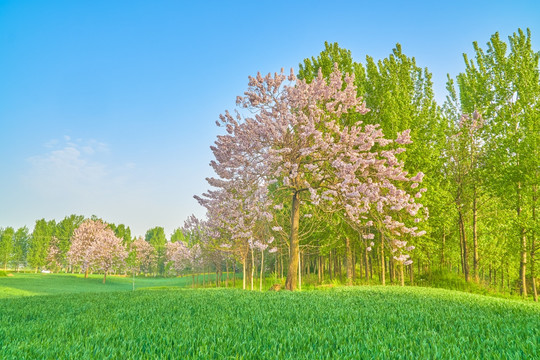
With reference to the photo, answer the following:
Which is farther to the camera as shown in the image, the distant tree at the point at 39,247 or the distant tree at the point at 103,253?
the distant tree at the point at 39,247

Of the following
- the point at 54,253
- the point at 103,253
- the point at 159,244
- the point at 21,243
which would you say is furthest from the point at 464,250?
the point at 21,243

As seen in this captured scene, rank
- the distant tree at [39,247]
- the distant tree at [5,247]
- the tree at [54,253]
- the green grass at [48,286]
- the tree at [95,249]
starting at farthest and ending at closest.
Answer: the tree at [54,253] < the distant tree at [39,247] < the distant tree at [5,247] < the tree at [95,249] < the green grass at [48,286]

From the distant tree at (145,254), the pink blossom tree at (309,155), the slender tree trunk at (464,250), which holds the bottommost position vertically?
the distant tree at (145,254)

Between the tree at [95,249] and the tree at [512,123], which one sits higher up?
the tree at [512,123]

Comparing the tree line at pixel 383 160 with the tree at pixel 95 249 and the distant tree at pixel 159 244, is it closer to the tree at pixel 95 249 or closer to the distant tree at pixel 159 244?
the tree at pixel 95 249

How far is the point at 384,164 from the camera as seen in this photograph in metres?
17.3

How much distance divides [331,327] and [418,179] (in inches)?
445

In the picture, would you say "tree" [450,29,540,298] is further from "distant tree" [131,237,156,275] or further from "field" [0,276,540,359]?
"distant tree" [131,237,156,275]

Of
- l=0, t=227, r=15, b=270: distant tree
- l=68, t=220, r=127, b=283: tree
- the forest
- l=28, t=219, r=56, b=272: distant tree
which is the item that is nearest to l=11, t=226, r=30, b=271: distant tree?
l=0, t=227, r=15, b=270: distant tree

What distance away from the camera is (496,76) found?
845 inches

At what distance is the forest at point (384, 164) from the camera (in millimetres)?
14945

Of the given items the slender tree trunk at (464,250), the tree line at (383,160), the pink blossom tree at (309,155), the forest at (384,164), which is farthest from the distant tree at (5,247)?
the slender tree trunk at (464,250)

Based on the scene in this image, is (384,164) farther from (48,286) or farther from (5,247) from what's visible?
(5,247)

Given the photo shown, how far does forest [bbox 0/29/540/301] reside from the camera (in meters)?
14.9
